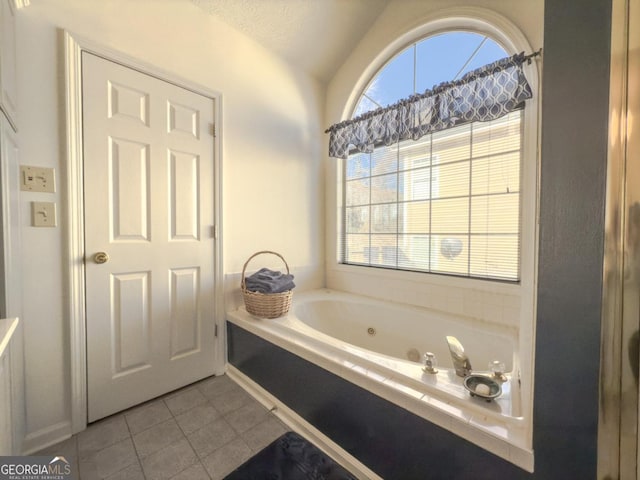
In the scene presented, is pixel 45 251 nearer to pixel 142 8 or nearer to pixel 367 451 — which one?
pixel 142 8

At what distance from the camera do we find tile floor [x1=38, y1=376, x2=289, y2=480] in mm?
1123

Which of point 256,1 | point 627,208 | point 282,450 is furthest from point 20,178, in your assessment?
point 627,208

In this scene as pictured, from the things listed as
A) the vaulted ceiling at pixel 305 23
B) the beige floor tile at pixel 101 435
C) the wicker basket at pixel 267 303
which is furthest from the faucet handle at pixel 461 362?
the vaulted ceiling at pixel 305 23

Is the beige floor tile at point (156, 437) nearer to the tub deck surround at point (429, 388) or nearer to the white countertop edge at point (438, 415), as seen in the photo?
the tub deck surround at point (429, 388)

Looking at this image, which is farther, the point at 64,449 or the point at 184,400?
the point at 184,400

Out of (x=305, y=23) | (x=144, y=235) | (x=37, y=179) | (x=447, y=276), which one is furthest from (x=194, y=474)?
(x=305, y=23)

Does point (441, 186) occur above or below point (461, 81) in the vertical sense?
below

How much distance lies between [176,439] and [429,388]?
1244 mm

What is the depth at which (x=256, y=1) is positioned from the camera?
5.67 feet

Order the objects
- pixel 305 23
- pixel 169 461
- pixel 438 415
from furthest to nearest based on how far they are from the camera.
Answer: pixel 305 23 < pixel 169 461 < pixel 438 415

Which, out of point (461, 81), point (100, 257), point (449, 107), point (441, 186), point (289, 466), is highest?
point (461, 81)

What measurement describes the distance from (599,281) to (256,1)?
2.29m

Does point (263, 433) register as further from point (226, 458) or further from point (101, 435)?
point (101, 435)

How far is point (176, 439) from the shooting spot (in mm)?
1283
